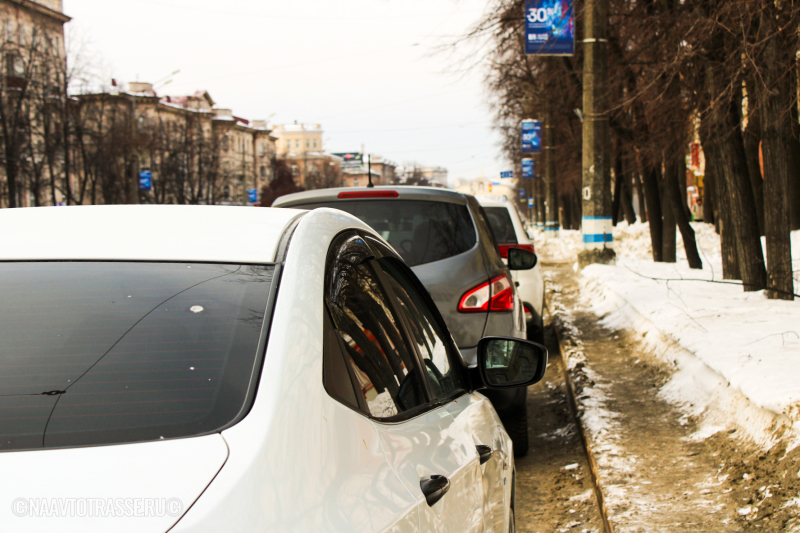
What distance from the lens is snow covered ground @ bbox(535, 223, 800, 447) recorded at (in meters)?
4.90

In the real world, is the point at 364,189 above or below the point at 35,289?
above

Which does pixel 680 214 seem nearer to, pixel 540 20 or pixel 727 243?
pixel 727 243

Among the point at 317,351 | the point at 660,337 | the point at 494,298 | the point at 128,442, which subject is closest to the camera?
the point at 128,442

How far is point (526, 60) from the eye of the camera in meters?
26.9

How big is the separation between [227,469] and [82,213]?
1098 mm

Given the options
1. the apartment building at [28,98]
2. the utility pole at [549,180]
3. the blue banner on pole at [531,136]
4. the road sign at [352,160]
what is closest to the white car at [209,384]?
the blue banner on pole at [531,136]

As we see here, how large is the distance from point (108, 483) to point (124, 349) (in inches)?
Answer: 16.2

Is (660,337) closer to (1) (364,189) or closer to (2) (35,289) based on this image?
(1) (364,189)

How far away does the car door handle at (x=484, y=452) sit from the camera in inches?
99.9

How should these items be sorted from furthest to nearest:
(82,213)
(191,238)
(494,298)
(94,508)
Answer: (494,298) < (82,213) < (191,238) < (94,508)

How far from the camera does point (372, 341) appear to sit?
6.75 feet

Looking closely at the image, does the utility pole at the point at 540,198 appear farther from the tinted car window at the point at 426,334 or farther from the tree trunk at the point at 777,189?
the tinted car window at the point at 426,334

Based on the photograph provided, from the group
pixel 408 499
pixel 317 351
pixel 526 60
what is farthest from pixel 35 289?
pixel 526 60

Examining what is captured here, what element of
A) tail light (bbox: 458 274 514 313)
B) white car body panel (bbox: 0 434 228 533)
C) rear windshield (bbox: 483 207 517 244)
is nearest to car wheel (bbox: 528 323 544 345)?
rear windshield (bbox: 483 207 517 244)
